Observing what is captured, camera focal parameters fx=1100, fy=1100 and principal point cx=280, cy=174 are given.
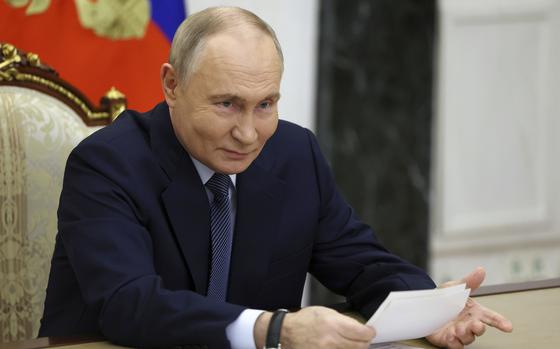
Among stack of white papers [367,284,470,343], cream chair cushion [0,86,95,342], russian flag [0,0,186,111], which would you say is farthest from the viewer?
russian flag [0,0,186,111]

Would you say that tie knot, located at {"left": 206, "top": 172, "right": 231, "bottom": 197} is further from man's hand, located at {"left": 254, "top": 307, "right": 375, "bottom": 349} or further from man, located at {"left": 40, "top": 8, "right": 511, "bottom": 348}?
man's hand, located at {"left": 254, "top": 307, "right": 375, "bottom": 349}

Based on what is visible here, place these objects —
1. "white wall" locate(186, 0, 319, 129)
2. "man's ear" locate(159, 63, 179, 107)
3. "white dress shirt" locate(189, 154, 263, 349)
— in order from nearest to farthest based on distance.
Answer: "white dress shirt" locate(189, 154, 263, 349), "man's ear" locate(159, 63, 179, 107), "white wall" locate(186, 0, 319, 129)

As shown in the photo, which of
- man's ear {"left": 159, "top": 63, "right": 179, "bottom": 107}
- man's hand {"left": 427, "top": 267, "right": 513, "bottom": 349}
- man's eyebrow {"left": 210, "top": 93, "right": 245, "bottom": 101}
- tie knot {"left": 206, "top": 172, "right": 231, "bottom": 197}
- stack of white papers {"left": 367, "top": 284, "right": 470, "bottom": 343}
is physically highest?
man's ear {"left": 159, "top": 63, "right": 179, "bottom": 107}

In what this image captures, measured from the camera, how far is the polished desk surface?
203 cm

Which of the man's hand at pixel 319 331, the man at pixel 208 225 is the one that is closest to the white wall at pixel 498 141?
the man at pixel 208 225

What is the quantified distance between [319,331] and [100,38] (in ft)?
7.04

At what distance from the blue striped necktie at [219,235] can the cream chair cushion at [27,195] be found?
485mm

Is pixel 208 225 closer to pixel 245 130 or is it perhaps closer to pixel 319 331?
A: pixel 245 130

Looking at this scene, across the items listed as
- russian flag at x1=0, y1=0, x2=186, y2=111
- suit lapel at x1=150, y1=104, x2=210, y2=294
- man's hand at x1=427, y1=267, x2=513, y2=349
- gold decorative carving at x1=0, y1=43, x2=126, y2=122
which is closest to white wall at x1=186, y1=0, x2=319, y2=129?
russian flag at x1=0, y1=0, x2=186, y2=111

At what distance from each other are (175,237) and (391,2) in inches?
105

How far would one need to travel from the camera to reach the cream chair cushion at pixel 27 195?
2.63 metres

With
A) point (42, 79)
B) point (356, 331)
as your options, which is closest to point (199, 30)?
point (42, 79)

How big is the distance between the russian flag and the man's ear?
1.41 meters

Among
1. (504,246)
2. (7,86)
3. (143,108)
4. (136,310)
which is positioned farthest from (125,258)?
(504,246)
